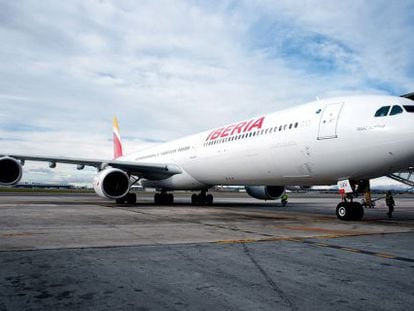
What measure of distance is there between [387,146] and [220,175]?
760 cm

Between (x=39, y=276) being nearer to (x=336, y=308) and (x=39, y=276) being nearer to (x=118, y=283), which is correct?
(x=118, y=283)

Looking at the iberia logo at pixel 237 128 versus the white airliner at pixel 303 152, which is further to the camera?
the iberia logo at pixel 237 128

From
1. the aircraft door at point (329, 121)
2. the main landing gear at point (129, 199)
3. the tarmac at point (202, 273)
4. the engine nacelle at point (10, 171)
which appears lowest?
the tarmac at point (202, 273)

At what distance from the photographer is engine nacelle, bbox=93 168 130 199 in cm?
1557

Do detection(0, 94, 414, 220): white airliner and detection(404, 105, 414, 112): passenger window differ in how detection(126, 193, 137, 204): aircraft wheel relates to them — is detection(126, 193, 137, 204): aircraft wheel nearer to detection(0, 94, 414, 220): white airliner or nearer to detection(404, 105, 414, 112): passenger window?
detection(0, 94, 414, 220): white airliner

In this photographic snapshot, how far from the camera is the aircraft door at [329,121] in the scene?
997 cm

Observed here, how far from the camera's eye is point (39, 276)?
11.6ft

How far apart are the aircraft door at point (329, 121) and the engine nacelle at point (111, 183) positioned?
30.0 feet

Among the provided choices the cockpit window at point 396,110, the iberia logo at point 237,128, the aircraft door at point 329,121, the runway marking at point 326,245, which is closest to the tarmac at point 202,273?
the runway marking at point 326,245

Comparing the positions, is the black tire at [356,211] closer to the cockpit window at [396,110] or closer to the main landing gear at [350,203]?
the main landing gear at [350,203]

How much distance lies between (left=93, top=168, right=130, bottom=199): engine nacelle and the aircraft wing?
1.12m

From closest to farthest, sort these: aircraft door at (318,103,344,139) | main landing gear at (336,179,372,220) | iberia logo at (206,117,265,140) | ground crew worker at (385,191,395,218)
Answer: aircraft door at (318,103,344,139), main landing gear at (336,179,372,220), ground crew worker at (385,191,395,218), iberia logo at (206,117,265,140)

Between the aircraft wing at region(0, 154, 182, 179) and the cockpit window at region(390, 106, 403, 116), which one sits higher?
the cockpit window at region(390, 106, 403, 116)

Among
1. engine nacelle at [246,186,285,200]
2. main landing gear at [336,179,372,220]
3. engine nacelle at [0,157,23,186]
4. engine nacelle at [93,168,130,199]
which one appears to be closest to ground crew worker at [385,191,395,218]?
main landing gear at [336,179,372,220]
